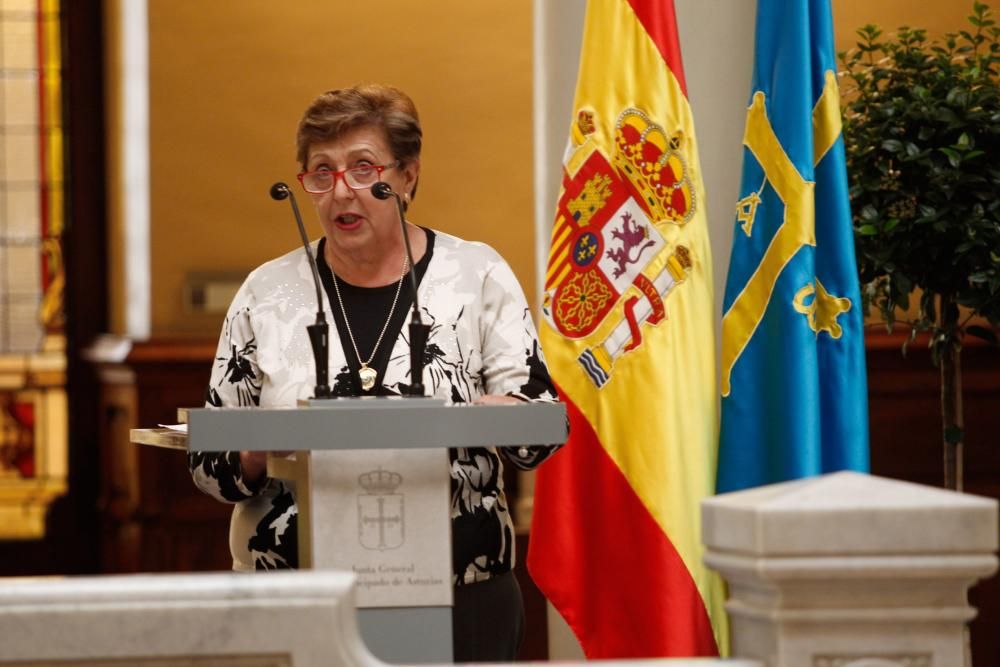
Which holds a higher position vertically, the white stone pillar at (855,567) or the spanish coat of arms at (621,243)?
the spanish coat of arms at (621,243)

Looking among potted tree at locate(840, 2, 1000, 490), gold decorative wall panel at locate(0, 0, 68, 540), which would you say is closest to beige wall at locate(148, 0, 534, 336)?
gold decorative wall panel at locate(0, 0, 68, 540)

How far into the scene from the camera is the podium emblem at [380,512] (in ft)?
6.82

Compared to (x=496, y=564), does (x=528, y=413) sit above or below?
above

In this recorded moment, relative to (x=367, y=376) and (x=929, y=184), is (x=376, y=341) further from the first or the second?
(x=929, y=184)

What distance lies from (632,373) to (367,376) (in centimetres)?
98

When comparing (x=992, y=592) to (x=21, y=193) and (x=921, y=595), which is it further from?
(x=21, y=193)

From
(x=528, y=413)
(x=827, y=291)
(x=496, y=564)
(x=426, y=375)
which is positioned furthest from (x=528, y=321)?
(x=827, y=291)

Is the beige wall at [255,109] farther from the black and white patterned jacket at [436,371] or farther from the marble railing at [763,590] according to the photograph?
the marble railing at [763,590]

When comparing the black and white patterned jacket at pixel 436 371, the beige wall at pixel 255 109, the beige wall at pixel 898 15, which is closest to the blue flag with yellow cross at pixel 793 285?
the black and white patterned jacket at pixel 436 371

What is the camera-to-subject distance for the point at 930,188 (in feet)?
11.9

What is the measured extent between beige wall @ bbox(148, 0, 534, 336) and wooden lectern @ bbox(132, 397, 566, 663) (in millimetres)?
4247

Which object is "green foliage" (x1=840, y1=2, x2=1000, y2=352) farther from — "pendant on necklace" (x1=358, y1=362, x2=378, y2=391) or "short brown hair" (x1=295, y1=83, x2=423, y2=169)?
"pendant on necklace" (x1=358, y1=362, x2=378, y2=391)

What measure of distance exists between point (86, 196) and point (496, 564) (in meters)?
4.65

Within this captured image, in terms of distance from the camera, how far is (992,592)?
5.53m
